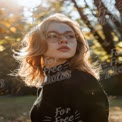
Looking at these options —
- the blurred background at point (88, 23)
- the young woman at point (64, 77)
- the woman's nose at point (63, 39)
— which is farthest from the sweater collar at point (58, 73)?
the blurred background at point (88, 23)

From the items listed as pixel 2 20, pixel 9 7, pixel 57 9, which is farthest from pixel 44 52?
pixel 57 9

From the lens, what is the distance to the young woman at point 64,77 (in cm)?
218

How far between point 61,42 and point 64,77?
206mm

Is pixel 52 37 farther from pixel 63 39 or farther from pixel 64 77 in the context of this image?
pixel 64 77

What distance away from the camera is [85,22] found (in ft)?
16.8

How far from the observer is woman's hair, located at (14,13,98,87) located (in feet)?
7.82

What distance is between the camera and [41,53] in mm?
2482

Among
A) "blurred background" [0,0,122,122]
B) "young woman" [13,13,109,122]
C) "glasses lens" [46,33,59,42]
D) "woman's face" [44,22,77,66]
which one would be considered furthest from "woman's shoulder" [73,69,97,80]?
"blurred background" [0,0,122,122]

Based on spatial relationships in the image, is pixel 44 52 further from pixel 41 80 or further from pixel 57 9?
pixel 57 9

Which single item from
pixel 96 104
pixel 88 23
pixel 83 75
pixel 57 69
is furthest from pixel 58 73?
pixel 88 23

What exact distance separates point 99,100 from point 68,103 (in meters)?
0.18

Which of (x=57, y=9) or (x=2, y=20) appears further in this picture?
(x=57, y=9)

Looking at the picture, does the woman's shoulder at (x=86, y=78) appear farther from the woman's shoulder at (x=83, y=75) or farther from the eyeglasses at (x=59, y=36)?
the eyeglasses at (x=59, y=36)

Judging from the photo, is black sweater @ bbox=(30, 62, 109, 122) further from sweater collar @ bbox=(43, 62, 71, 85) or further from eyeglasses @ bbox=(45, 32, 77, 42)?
eyeglasses @ bbox=(45, 32, 77, 42)
